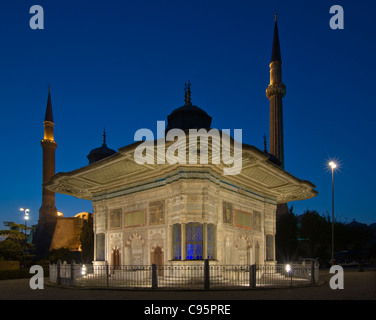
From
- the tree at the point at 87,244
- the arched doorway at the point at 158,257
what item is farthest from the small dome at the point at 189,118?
the tree at the point at 87,244

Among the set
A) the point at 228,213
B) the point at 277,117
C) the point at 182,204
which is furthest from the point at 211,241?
the point at 277,117

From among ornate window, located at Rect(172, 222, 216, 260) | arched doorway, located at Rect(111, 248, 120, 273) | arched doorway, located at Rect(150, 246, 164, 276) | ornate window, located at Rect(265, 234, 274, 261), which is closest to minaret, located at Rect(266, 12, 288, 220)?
ornate window, located at Rect(265, 234, 274, 261)

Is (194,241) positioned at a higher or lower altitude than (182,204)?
lower

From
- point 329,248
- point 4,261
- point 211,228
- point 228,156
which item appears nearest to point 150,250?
point 211,228

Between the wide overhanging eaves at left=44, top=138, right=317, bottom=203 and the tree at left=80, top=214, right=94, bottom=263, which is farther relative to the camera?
the tree at left=80, top=214, right=94, bottom=263

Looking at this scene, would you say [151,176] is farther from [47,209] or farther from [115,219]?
[47,209]

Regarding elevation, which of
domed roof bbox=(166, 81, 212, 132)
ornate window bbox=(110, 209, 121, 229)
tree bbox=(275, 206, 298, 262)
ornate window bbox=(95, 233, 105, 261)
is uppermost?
domed roof bbox=(166, 81, 212, 132)

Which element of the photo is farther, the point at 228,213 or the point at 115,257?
the point at 115,257

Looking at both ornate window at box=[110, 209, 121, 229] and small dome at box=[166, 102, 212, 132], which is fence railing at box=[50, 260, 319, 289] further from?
small dome at box=[166, 102, 212, 132]

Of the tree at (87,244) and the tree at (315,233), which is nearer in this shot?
the tree at (87,244)

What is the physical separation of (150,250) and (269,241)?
22.9 feet

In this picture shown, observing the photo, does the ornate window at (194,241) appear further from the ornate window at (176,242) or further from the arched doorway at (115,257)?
the arched doorway at (115,257)

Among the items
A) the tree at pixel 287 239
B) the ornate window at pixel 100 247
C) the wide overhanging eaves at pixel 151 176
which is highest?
the wide overhanging eaves at pixel 151 176
